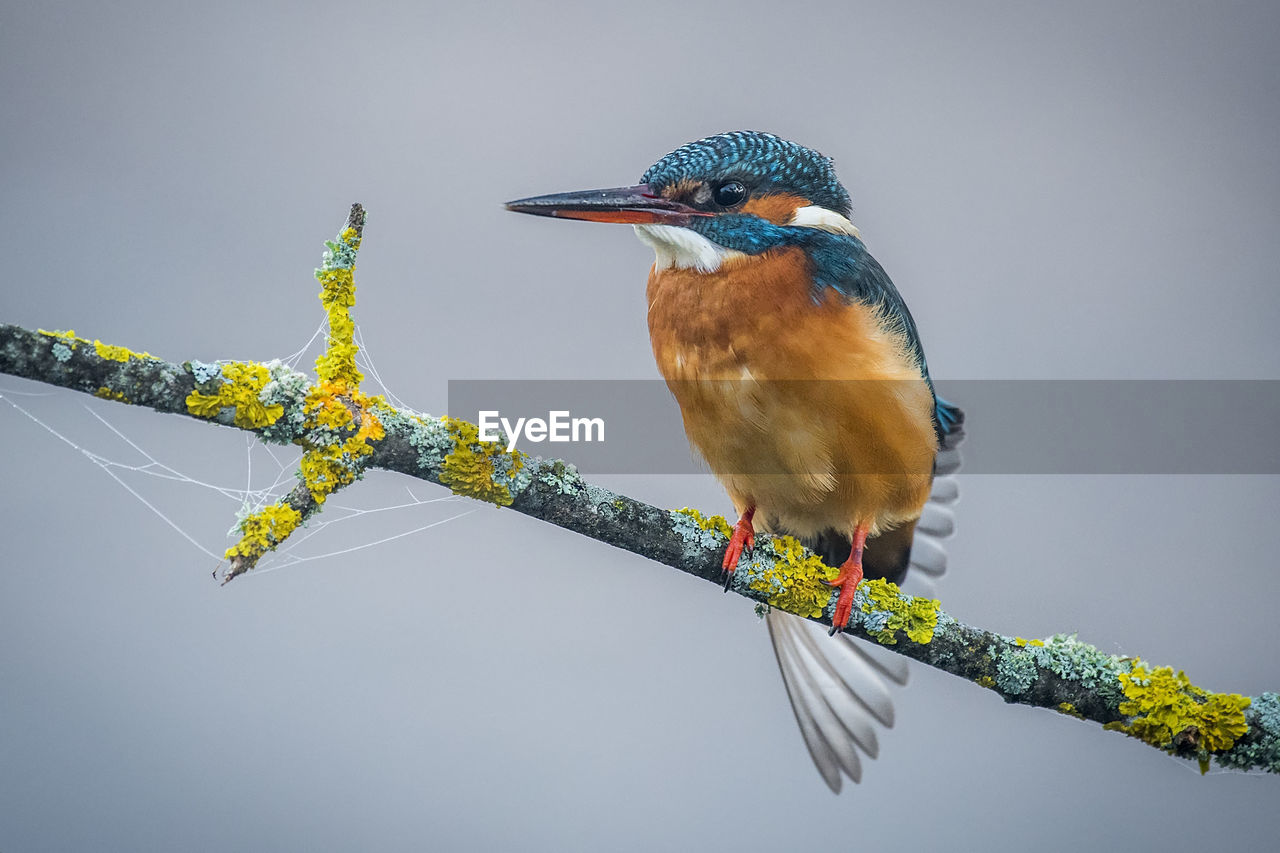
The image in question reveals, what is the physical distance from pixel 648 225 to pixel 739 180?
0.43 ft

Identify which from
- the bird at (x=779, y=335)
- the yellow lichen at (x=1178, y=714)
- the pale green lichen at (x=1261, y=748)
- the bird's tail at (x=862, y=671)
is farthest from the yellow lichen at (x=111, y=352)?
the pale green lichen at (x=1261, y=748)

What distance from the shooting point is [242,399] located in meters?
1.04

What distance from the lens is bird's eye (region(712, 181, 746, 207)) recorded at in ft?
4.30

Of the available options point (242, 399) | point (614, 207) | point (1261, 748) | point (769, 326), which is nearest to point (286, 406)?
point (242, 399)

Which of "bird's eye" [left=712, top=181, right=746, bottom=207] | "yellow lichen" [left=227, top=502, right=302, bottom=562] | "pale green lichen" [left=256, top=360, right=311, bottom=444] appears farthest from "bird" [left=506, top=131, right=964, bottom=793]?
"yellow lichen" [left=227, top=502, right=302, bottom=562]

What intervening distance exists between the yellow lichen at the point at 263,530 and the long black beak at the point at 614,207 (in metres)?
0.44

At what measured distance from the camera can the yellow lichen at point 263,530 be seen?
916 millimetres

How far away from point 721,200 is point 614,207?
Answer: 0.15 meters

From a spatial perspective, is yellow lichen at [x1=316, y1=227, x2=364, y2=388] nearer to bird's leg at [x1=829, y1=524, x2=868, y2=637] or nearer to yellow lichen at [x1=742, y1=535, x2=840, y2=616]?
yellow lichen at [x1=742, y1=535, x2=840, y2=616]

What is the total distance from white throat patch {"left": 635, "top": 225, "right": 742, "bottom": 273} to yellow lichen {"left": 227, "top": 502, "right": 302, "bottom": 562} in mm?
566

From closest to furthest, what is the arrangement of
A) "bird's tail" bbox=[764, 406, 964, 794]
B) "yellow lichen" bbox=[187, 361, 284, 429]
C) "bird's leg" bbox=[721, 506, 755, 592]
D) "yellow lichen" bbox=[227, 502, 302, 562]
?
"yellow lichen" bbox=[227, 502, 302, 562], "yellow lichen" bbox=[187, 361, 284, 429], "bird's leg" bbox=[721, 506, 755, 592], "bird's tail" bbox=[764, 406, 964, 794]

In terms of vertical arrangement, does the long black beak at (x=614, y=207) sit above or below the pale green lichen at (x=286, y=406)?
above

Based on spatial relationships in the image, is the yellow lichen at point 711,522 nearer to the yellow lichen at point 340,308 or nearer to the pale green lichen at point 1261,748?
the yellow lichen at point 340,308

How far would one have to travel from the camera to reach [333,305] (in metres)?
1.10
